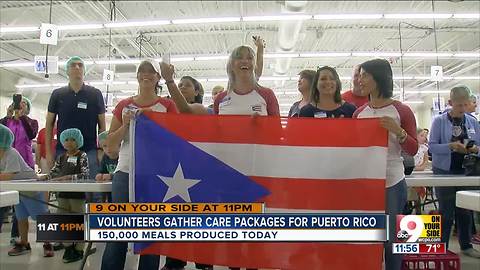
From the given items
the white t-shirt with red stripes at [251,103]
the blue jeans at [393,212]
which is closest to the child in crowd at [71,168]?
the white t-shirt with red stripes at [251,103]

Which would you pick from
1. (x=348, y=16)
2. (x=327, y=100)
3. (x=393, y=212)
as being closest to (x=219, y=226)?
(x=393, y=212)

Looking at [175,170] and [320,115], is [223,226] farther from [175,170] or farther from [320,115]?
[320,115]

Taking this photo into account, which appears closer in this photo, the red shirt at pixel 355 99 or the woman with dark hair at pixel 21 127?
the red shirt at pixel 355 99

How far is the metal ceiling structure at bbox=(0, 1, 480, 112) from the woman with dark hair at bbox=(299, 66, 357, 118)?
14.7 feet

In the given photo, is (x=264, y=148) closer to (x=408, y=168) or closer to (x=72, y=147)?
(x=408, y=168)

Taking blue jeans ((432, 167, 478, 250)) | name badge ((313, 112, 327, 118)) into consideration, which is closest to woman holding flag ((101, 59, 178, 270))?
name badge ((313, 112, 327, 118))

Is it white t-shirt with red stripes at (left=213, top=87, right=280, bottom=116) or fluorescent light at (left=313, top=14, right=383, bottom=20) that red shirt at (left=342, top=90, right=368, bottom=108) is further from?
fluorescent light at (left=313, top=14, right=383, bottom=20)

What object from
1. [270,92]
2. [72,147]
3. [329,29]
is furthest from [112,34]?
[270,92]

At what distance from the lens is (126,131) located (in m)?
1.88

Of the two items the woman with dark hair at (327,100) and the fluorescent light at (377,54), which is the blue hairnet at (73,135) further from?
the fluorescent light at (377,54)

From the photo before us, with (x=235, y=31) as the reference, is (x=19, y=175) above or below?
below

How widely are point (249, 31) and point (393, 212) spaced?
775 centimetres

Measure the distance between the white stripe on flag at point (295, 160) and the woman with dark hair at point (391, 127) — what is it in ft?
0.38

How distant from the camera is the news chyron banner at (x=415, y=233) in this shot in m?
1.79
